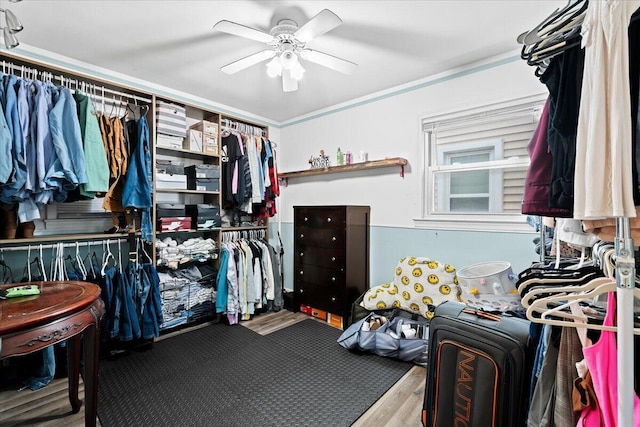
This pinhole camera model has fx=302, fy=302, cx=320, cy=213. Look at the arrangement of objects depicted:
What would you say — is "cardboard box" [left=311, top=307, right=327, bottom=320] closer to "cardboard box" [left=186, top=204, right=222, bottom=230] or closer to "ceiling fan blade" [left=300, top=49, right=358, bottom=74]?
"cardboard box" [left=186, top=204, right=222, bottom=230]

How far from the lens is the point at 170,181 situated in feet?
9.50

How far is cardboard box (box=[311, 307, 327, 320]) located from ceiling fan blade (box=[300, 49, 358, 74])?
235cm

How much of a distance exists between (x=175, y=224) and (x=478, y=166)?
2.80 meters

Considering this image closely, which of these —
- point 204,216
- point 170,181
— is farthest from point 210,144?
point 204,216

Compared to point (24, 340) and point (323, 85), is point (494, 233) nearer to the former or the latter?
point (323, 85)

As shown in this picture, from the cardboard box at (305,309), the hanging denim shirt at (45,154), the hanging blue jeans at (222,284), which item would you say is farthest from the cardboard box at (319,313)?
the hanging denim shirt at (45,154)

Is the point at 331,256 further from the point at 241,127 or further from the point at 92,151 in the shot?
the point at 92,151

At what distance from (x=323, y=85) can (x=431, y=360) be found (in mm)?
2538

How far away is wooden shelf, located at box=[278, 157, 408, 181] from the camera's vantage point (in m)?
2.94

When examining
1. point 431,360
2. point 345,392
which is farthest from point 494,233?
point 345,392

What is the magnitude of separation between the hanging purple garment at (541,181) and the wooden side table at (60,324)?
6.08 ft

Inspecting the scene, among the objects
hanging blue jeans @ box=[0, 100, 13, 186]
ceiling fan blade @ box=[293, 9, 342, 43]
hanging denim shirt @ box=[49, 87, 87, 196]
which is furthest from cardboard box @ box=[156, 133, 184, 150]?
ceiling fan blade @ box=[293, 9, 342, 43]

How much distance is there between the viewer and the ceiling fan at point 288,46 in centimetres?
173

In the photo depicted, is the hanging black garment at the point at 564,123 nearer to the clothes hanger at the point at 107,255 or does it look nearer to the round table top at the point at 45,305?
the round table top at the point at 45,305
